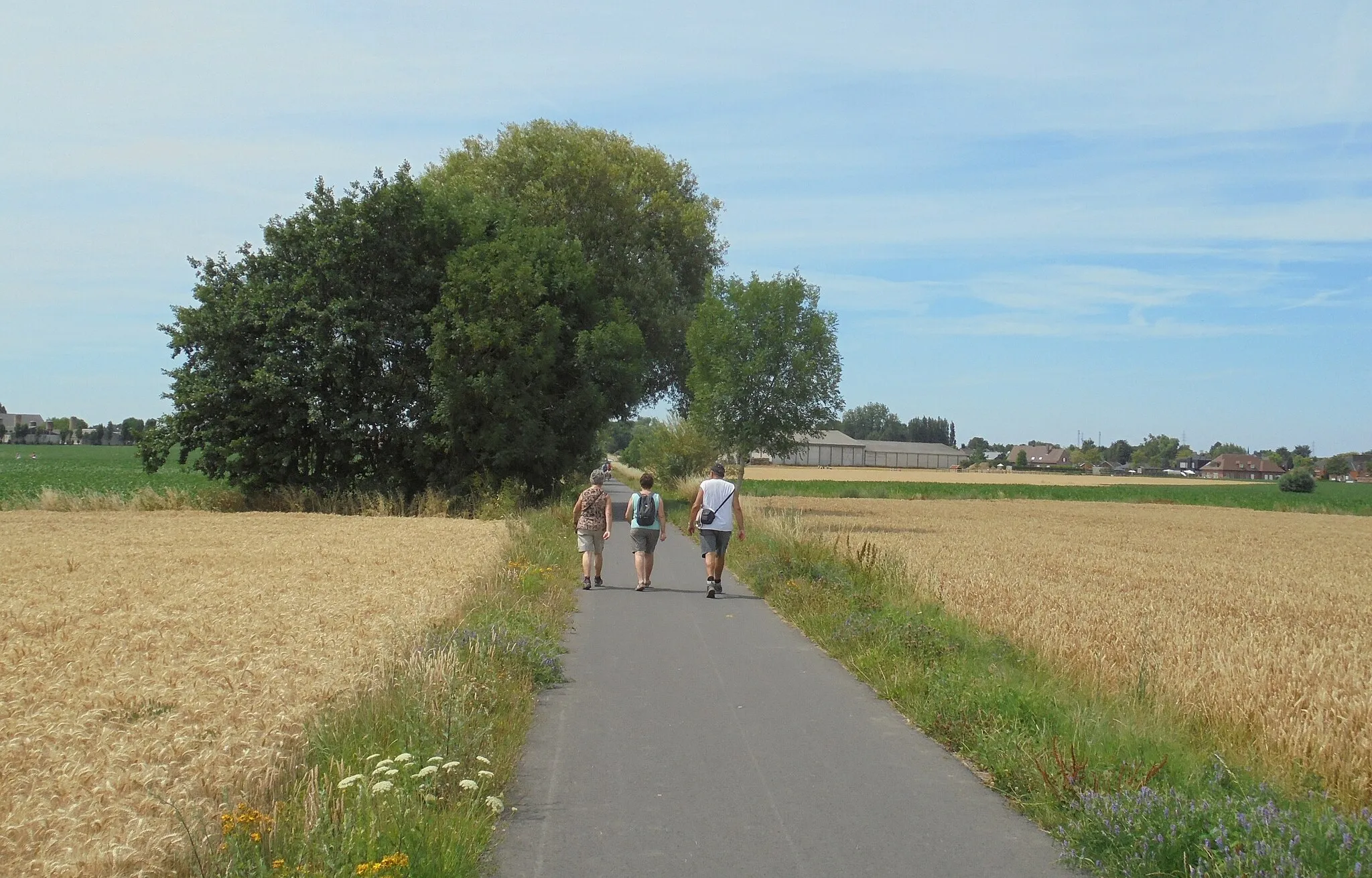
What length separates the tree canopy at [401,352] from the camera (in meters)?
33.4

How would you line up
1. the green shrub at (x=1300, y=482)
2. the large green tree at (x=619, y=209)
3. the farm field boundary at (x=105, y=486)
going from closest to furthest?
the farm field boundary at (x=105, y=486) → the large green tree at (x=619, y=209) → the green shrub at (x=1300, y=482)

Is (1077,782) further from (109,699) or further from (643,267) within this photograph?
(643,267)

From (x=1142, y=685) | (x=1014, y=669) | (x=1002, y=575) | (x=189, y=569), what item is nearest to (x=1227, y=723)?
(x=1142, y=685)

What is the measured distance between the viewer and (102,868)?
178 inches

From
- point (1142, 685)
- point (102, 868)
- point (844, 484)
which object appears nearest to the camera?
point (102, 868)

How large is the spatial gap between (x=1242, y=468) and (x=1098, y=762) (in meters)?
191

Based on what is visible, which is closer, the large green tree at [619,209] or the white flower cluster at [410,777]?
the white flower cluster at [410,777]

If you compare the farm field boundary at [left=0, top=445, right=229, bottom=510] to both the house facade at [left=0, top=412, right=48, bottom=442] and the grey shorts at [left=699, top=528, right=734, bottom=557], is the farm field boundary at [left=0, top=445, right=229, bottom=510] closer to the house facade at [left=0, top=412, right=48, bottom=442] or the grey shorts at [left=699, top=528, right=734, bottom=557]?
the grey shorts at [left=699, top=528, right=734, bottom=557]

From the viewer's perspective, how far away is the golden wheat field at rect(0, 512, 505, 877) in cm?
507

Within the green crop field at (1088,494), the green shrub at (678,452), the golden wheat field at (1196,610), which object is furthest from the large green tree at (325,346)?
the green crop field at (1088,494)

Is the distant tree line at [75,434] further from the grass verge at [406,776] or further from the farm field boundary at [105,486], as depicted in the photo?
the grass verge at [406,776]

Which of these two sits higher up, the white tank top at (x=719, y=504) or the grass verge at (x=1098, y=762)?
the white tank top at (x=719, y=504)

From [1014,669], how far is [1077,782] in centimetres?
334

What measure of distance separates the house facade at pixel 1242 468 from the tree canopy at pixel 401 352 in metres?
155
